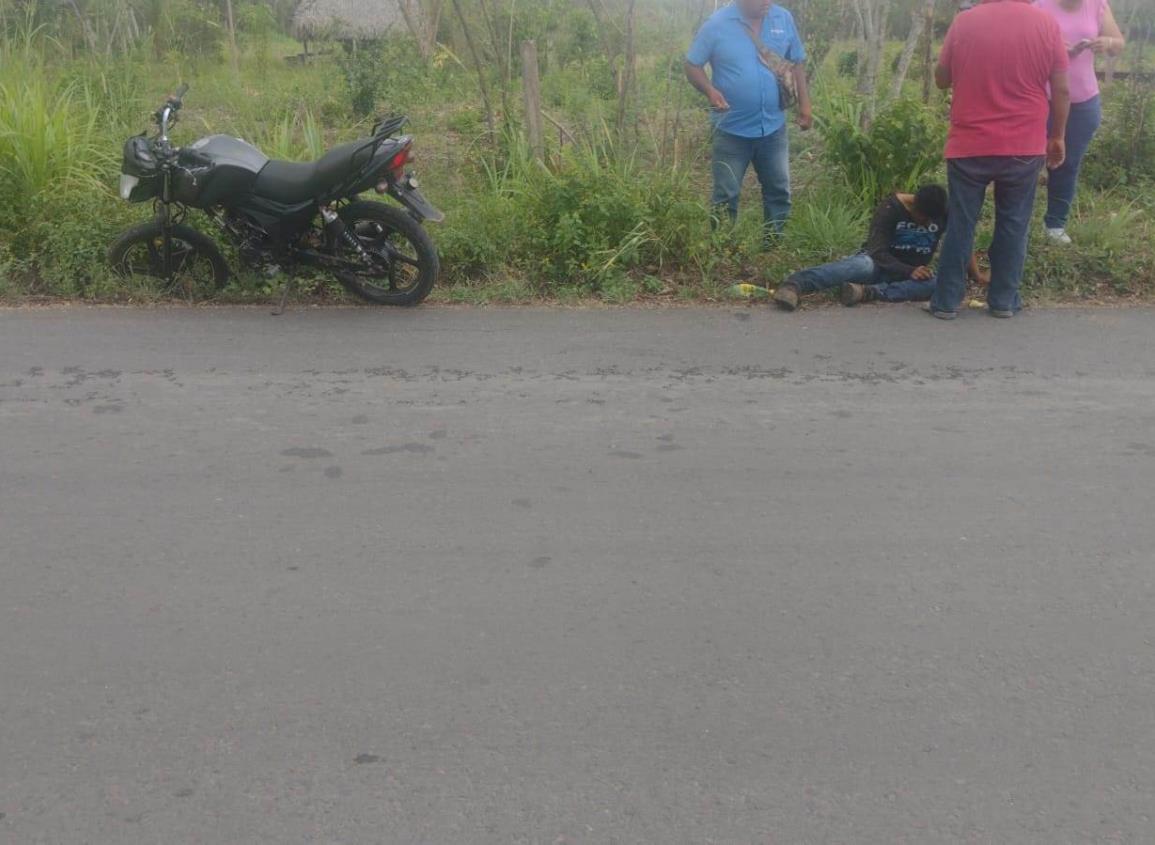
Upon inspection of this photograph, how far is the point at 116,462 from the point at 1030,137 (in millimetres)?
5033

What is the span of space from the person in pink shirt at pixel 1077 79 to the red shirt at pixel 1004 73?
0.74m

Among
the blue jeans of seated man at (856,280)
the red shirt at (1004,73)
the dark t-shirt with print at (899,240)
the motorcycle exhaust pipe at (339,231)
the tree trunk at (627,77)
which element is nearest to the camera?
the red shirt at (1004,73)

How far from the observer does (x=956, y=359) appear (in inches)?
248

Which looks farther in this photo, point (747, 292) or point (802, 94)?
point (802, 94)

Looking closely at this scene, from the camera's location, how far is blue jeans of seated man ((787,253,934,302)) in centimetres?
732

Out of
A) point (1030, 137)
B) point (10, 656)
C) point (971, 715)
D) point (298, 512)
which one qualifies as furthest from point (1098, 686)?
point (1030, 137)


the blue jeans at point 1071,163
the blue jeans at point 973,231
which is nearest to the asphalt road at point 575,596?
the blue jeans at point 973,231

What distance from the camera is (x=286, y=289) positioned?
7324 millimetres

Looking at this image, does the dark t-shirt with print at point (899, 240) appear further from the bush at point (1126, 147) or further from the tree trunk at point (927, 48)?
the bush at point (1126, 147)

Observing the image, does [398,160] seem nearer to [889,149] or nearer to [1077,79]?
[889,149]

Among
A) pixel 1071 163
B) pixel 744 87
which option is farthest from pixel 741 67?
pixel 1071 163

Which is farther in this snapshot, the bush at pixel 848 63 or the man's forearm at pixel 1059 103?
the bush at pixel 848 63

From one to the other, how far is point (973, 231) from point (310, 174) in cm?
377

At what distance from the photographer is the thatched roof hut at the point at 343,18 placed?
14398 mm
